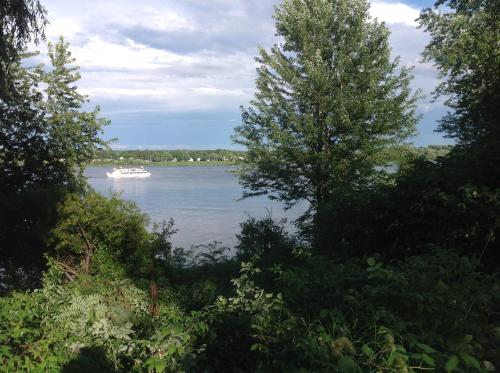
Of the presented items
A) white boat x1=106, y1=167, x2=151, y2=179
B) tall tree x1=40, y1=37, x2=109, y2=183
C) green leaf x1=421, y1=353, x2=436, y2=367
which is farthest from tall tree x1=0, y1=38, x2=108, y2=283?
white boat x1=106, y1=167, x2=151, y2=179

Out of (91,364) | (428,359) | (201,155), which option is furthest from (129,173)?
(428,359)

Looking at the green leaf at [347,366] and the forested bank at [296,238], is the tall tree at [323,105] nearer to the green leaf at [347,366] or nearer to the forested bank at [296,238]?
the forested bank at [296,238]

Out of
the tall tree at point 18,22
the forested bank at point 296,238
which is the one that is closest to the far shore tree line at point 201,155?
the forested bank at point 296,238

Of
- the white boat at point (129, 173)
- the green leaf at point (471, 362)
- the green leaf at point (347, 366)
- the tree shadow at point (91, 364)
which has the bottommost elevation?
the white boat at point (129, 173)

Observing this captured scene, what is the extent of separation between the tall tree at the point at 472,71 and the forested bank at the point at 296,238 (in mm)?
51

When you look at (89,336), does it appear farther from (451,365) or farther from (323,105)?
(323,105)

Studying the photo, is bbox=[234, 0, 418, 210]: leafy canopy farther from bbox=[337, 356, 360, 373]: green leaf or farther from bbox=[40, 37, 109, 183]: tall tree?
bbox=[337, 356, 360, 373]: green leaf

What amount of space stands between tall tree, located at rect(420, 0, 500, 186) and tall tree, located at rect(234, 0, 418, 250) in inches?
88.1

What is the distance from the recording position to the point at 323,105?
58.5 ft

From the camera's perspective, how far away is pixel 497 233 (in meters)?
4.94

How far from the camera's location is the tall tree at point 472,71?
5.42 metres

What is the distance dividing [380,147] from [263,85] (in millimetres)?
5155

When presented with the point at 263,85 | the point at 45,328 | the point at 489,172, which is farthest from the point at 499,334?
the point at 263,85

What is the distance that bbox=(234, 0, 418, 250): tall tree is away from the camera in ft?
57.6
